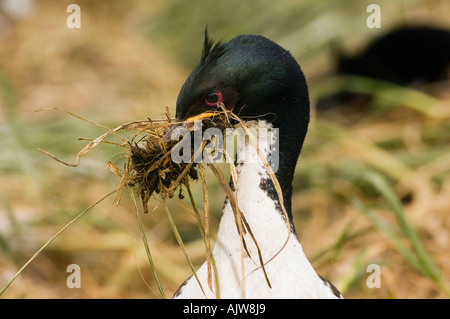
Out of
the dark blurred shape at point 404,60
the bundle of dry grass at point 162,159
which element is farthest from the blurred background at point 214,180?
the bundle of dry grass at point 162,159

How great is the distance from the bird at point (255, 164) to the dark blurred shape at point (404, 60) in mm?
3700

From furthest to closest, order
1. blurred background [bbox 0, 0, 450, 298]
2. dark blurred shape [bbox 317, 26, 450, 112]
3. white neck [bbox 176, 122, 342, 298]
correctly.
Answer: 1. dark blurred shape [bbox 317, 26, 450, 112]
2. blurred background [bbox 0, 0, 450, 298]
3. white neck [bbox 176, 122, 342, 298]

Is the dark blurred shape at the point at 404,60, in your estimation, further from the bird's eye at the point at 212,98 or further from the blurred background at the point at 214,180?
the bird's eye at the point at 212,98

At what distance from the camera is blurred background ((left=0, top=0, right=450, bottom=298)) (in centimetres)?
341

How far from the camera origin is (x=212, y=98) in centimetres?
203

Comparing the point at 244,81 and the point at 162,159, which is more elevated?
the point at 244,81

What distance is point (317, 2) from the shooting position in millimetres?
5480

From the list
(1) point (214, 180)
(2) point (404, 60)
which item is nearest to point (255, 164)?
(1) point (214, 180)

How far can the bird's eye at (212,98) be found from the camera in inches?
79.7

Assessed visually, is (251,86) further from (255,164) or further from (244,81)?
(255,164)

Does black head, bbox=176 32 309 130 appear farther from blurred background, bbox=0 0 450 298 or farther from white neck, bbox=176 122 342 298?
blurred background, bbox=0 0 450 298

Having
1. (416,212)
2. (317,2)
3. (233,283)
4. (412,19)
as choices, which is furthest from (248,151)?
(412,19)

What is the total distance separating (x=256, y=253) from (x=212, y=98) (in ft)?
1.58

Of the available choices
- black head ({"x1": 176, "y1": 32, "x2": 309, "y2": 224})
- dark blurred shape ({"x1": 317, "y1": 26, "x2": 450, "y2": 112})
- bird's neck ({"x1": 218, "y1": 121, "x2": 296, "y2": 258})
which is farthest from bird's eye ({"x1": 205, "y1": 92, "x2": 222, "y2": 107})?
dark blurred shape ({"x1": 317, "y1": 26, "x2": 450, "y2": 112})
